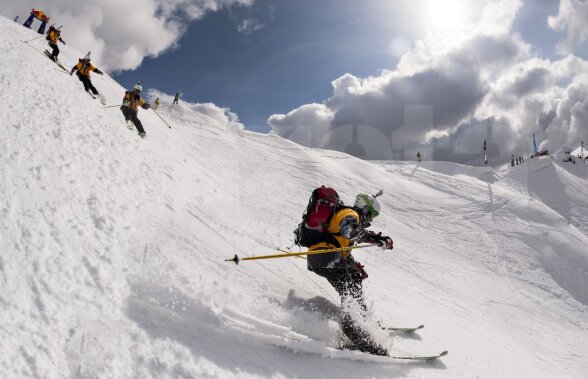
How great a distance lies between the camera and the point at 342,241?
5805mm

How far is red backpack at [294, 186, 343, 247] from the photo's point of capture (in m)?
5.59

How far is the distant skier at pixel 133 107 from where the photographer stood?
1272cm

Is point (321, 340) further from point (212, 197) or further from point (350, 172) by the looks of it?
point (350, 172)

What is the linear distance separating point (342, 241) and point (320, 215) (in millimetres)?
557

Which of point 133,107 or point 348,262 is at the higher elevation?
point 133,107

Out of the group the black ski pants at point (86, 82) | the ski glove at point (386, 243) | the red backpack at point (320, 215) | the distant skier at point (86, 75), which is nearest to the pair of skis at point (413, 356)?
the ski glove at point (386, 243)

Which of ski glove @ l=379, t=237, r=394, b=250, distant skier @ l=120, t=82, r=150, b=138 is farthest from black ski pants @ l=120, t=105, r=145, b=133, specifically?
ski glove @ l=379, t=237, r=394, b=250

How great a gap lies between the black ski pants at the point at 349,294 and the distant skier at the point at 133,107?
9.03 meters

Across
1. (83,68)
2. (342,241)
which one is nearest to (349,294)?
(342,241)

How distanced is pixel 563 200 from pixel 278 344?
35.4 meters

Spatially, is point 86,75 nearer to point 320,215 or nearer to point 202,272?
point 202,272

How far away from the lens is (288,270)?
743 centimetres

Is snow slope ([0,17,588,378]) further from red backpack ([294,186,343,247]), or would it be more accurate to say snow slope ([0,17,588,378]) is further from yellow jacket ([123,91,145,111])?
red backpack ([294,186,343,247])

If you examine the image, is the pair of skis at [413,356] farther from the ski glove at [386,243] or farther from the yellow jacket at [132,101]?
the yellow jacket at [132,101]
